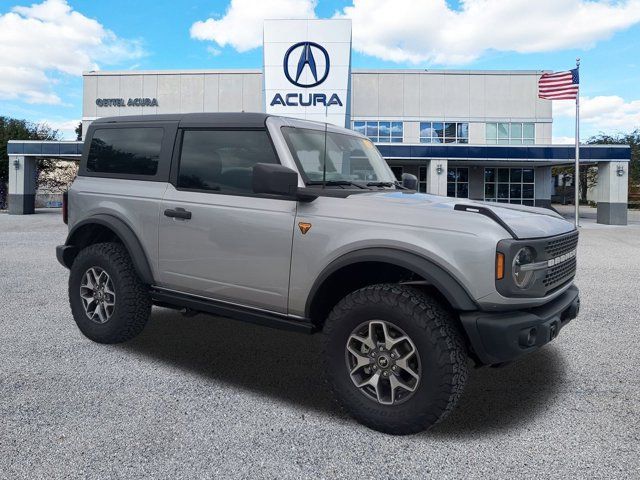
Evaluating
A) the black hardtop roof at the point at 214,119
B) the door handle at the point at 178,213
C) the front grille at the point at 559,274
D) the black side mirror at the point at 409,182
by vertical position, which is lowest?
the front grille at the point at 559,274

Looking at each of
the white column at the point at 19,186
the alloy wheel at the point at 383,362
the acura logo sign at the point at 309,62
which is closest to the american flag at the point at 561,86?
the acura logo sign at the point at 309,62

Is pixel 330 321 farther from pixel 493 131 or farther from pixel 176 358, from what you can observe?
pixel 493 131

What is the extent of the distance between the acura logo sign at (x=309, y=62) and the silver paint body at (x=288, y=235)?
62.5ft

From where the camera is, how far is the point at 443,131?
35.5 meters

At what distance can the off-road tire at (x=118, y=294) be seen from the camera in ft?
14.8

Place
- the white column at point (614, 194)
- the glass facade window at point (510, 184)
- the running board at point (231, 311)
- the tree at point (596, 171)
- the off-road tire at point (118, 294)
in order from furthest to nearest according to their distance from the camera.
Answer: the tree at point (596, 171) → the glass facade window at point (510, 184) → the white column at point (614, 194) → the off-road tire at point (118, 294) → the running board at point (231, 311)

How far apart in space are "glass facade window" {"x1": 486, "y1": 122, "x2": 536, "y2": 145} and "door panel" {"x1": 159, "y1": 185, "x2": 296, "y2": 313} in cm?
3426

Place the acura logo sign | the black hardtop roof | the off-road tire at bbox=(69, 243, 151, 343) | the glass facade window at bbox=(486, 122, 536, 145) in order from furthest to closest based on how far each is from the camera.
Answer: the glass facade window at bbox=(486, 122, 536, 145) < the acura logo sign < the off-road tire at bbox=(69, 243, 151, 343) < the black hardtop roof

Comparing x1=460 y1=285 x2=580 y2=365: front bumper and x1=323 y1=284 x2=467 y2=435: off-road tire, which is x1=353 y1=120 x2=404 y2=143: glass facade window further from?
x1=460 y1=285 x2=580 y2=365: front bumper

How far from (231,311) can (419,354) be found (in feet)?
5.05

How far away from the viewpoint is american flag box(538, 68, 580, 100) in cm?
2158

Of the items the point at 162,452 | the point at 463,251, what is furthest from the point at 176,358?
the point at 463,251

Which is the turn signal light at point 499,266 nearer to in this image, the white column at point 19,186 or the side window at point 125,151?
the side window at point 125,151

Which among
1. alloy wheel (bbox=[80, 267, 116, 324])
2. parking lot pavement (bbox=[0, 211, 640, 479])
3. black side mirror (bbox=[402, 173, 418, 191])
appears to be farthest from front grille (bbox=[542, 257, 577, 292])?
alloy wheel (bbox=[80, 267, 116, 324])
